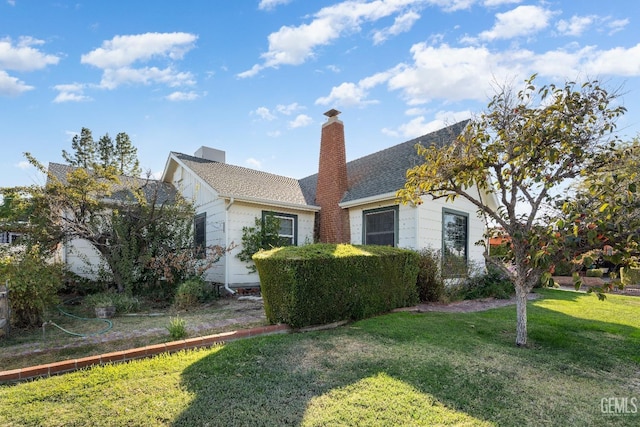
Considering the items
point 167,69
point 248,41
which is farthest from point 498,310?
point 167,69

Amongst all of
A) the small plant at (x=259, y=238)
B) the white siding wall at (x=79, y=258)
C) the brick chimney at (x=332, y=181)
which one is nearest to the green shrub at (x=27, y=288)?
the white siding wall at (x=79, y=258)

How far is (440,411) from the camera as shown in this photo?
9.33 feet

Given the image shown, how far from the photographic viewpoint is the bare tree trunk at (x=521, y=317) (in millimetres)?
4953

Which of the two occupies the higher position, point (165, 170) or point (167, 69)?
point (167, 69)

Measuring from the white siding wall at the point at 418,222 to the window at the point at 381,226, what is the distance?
5.6 inches

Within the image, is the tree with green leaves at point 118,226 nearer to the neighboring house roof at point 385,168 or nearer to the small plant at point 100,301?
the small plant at point 100,301

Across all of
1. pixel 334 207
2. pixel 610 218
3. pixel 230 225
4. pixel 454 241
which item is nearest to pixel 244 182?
pixel 230 225

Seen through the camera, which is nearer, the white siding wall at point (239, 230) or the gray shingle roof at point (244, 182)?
the white siding wall at point (239, 230)

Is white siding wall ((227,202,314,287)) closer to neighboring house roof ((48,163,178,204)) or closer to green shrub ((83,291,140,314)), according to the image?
neighboring house roof ((48,163,178,204))

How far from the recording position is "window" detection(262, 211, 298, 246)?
1108 centimetres

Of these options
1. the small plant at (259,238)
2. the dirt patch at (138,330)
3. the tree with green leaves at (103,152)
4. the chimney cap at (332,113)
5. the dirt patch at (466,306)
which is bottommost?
the dirt patch at (466,306)

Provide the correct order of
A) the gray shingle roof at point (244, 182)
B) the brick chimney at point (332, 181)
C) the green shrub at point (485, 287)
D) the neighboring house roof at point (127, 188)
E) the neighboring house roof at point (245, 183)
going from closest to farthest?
the green shrub at point (485, 287), the neighboring house roof at point (245, 183), the gray shingle roof at point (244, 182), the brick chimney at point (332, 181), the neighboring house roof at point (127, 188)

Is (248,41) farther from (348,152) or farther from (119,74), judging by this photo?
(348,152)

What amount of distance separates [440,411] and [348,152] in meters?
10.2
